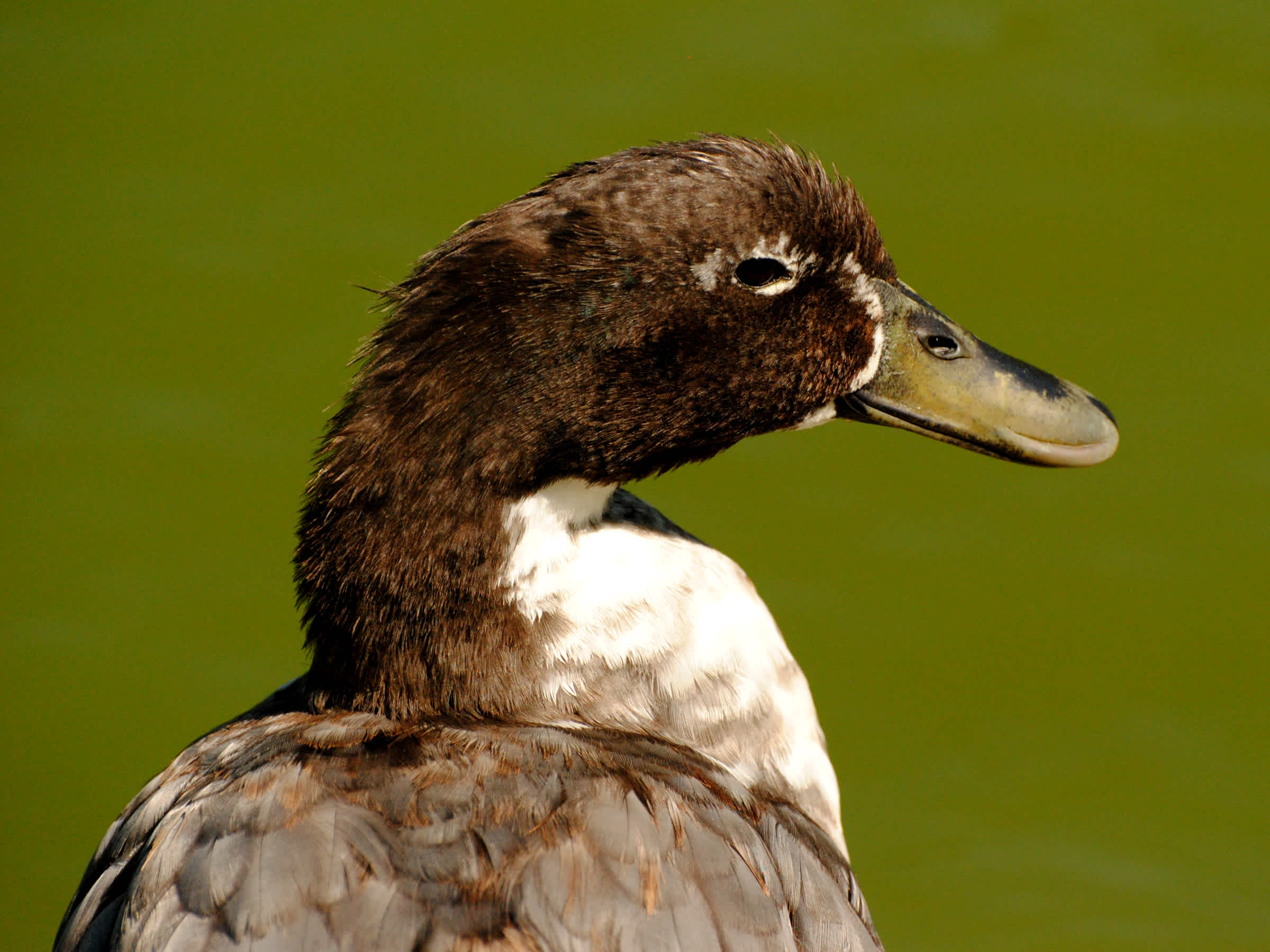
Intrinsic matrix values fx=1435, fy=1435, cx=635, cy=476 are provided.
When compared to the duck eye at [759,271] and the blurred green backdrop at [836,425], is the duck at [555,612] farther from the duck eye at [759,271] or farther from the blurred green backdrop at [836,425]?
the blurred green backdrop at [836,425]

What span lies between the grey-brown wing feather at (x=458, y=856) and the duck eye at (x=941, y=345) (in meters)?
0.90

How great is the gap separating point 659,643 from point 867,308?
72 cm

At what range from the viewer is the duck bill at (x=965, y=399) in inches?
106

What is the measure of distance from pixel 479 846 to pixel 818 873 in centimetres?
67

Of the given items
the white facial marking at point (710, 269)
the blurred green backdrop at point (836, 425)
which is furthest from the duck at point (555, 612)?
the blurred green backdrop at point (836, 425)

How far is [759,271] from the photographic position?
2.43 metres

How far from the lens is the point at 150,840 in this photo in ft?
8.02

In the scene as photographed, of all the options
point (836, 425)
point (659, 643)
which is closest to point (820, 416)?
point (659, 643)

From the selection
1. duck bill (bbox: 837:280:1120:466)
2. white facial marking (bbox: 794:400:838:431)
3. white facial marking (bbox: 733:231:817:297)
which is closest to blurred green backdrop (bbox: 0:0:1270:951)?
duck bill (bbox: 837:280:1120:466)

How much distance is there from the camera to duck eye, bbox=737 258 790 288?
2.41 m

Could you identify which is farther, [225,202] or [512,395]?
[225,202]

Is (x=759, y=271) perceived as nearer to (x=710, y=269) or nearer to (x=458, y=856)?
(x=710, y=269)

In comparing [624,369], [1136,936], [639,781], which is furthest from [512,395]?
[1136,936]

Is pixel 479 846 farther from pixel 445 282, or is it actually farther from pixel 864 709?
pixel 864 709
